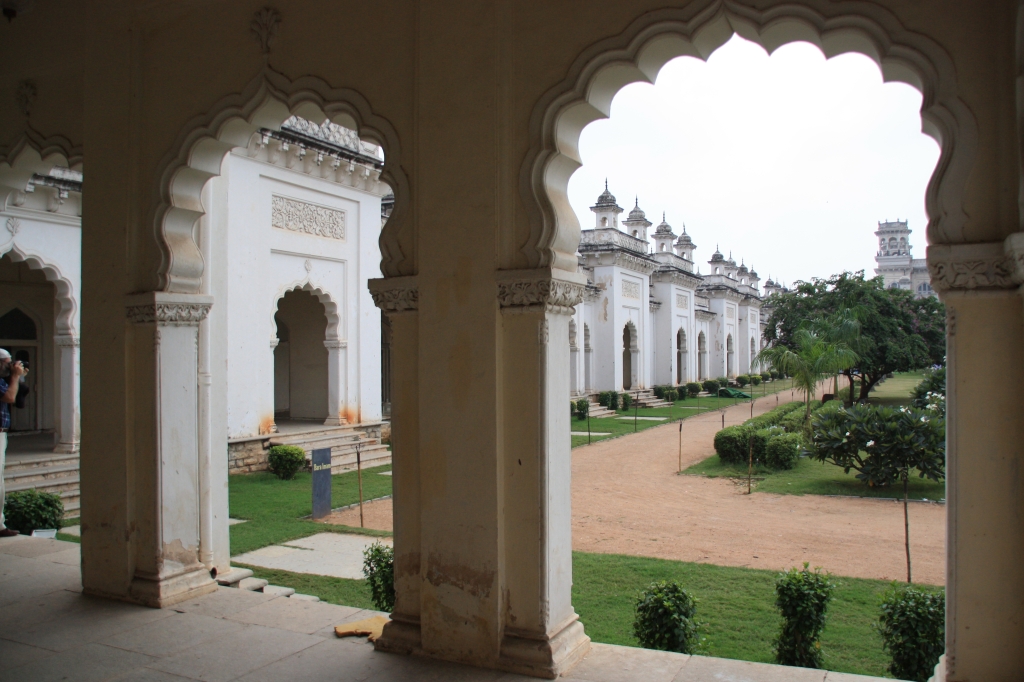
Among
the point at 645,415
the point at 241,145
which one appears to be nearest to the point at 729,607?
the point at 241,145

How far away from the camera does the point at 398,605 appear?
4.05 metres

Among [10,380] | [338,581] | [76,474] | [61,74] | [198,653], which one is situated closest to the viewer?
[198,653]

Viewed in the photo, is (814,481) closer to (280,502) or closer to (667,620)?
(280,502)

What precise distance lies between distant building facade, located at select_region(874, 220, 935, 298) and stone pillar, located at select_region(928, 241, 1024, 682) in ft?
260

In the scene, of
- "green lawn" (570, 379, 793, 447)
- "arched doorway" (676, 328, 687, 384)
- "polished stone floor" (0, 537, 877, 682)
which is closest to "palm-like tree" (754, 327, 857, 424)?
"green lawn" (570, 379, 793, 447)

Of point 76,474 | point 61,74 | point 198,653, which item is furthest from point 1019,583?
point 76,474

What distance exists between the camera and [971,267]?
3.02 metres

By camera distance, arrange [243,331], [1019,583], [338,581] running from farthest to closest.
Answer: [243,331]
[338,581]
[1019,583]

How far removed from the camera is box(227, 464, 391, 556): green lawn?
8.83m

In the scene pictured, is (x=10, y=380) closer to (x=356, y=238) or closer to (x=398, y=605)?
(x=398, y=605)

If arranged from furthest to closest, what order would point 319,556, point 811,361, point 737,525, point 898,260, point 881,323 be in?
point 898,260
point 881,323
point 811,361
point 737,525
point 319,556

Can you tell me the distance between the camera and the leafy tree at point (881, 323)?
27.3 m

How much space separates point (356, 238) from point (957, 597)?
44.8 ft

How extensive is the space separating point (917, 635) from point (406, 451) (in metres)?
3.20
